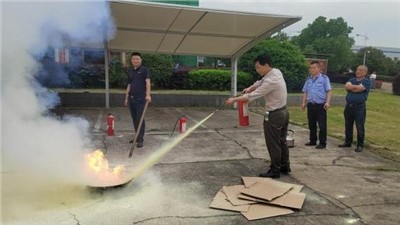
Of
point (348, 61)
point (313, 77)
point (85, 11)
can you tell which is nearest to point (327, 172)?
point (313, 77)

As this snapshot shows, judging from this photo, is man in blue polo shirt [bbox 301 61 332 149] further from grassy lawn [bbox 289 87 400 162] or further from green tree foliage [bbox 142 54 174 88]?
green tree foliage [bbox 142 54 174 88]

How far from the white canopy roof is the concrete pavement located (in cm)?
297

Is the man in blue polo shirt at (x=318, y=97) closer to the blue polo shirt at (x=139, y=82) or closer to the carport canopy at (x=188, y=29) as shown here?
the carport canopy at (x=188, y=29)

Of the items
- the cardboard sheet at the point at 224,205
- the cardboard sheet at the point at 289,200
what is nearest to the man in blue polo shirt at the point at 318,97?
the cardboard sheet at the point at 289,200

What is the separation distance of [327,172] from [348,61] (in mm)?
45488

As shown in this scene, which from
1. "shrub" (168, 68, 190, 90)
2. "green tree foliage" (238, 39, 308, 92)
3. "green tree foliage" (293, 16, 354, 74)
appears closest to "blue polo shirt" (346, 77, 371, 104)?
"green tree foliage" (238, 39, 308, 92)

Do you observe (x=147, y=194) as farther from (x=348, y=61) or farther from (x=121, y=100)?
(x=348, y=61)

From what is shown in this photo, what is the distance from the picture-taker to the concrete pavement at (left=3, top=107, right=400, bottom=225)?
157 inches

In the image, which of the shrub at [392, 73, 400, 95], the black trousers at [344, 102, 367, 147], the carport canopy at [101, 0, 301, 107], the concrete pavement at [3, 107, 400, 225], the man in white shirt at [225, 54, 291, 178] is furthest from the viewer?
the shrub at [392, 73, 400, 95]

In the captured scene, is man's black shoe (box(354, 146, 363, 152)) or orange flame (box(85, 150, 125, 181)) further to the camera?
man's black shoe (box(354, 146, 363, 152))

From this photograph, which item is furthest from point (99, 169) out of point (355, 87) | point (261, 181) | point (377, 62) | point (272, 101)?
point (377, 62)

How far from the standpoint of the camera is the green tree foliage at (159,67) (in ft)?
50.7

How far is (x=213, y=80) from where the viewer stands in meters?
16.0

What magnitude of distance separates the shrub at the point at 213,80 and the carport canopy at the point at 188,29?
287 centimetres
